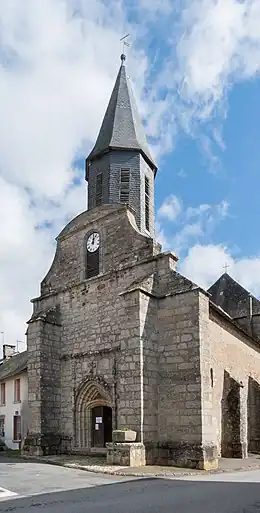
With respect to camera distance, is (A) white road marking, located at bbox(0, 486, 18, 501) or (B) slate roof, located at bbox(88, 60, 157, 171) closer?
(A) white road marking, located at bbox(0, 486, 18, 501)

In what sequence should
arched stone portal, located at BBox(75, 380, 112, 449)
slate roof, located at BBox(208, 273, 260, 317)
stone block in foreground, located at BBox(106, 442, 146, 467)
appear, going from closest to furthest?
1. stone block in foreground, located at BBox(106, 442, 146, 467)
2. arched stone portal, located at BBox(75, 380, 112, 449)
3. slate roof, located at BBox(208, 273, 260, 317)

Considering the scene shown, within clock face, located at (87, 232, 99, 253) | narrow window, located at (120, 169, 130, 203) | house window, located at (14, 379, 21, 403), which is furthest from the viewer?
house window, located at (14, 379, 21, 403)

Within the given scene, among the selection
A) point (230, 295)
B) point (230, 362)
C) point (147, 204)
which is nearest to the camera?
point (230, 362)

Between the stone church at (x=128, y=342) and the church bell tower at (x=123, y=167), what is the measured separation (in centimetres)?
5

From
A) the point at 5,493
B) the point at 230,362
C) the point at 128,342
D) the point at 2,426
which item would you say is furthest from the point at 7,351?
the point at 5,493

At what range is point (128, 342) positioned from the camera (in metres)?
16.1

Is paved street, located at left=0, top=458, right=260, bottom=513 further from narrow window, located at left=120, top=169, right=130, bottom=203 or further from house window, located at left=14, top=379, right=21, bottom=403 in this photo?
house window, located at left=14, top=379, right=21, bottom=403

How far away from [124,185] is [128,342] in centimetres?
731

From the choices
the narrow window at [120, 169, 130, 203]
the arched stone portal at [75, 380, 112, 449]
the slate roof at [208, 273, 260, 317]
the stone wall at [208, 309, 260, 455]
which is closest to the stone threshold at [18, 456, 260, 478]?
the stone wall at [208, 309, 260, 455]

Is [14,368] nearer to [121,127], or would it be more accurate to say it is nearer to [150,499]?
[121,127]

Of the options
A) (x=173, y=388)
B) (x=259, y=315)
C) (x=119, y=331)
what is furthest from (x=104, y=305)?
(x=259, y=315)

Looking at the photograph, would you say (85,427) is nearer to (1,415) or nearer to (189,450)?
(189,450)

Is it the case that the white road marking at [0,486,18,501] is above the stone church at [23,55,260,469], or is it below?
below

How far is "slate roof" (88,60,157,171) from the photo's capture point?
2138 cm
